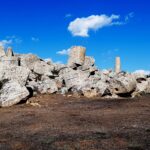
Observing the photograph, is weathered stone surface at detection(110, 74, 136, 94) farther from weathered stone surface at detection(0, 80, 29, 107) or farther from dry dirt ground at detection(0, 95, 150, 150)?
weathered stone surface at detection(0, 80, 29, 107)

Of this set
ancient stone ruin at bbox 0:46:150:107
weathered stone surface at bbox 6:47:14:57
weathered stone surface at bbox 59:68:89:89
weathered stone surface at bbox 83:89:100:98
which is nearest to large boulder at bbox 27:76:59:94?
ancient stone ruin at bbox 0:46:150:107

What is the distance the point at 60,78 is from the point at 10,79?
8.73 metres

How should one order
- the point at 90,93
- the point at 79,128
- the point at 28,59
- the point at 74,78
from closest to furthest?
the point at 79,128 → the point at 90,93 → the point at 74,78 → the point at 28,59

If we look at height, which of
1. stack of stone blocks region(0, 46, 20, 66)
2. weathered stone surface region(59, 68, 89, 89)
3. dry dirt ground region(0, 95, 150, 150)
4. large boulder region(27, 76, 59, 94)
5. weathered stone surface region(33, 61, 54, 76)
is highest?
stack of stone blocks region(0, 46, 20, 66)

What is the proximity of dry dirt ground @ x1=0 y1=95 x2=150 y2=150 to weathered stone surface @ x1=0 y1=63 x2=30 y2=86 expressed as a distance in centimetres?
704

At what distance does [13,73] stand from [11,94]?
595cm

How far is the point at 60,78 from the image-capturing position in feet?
145

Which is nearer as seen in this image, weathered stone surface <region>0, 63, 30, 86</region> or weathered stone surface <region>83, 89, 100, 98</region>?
weathered stone surface <region>0, 63, 30, 86</region>

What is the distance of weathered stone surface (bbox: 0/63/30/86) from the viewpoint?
3701 centimetres

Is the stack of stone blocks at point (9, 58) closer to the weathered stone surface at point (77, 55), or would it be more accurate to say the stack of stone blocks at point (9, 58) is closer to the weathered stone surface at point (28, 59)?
the weathered stone surface at point (28, 59)

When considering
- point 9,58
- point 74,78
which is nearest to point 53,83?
point 74,78

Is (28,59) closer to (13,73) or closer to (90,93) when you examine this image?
(13,73)

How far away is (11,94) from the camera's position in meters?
32.0

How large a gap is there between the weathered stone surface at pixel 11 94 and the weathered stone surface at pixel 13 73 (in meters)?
3.80
